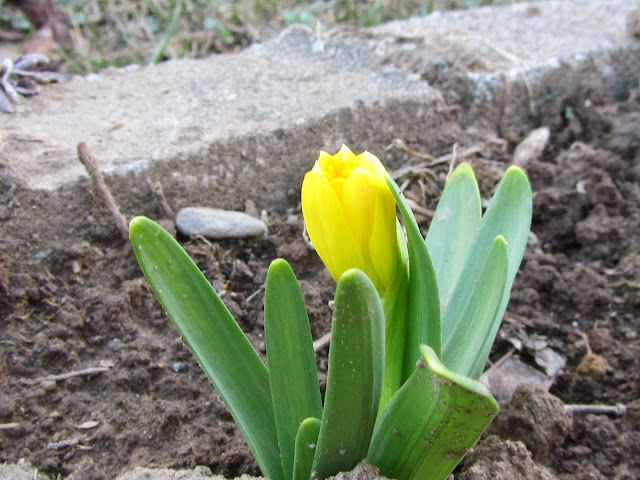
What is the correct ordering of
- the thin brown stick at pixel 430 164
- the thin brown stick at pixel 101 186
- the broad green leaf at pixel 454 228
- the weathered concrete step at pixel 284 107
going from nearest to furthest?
the broad green leaf at pixel 454 228 → the thin brown stick at pixel 101 186 → the weathered concrete step at pixel 284 107 → the thin brown stick at pixel 430 164

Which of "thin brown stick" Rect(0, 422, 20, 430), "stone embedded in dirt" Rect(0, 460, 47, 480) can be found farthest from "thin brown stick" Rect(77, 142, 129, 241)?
"stone embedded in dirt" Rect(0, 460, 47, 480)

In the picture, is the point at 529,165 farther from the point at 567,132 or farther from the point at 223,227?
the point at 223,227

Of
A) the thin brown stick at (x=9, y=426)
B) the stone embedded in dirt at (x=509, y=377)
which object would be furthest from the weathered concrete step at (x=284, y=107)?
the stone embedded in dirt at (x=509, y=377)

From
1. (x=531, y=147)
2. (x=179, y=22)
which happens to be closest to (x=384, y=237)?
(x=531, y=147)

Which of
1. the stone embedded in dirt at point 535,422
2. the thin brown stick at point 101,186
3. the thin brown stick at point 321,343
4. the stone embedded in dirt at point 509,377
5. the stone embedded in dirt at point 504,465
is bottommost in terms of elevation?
the stone embedded in dirt at point 509,377

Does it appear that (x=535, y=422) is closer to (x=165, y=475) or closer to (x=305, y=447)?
(x=305, y=447)

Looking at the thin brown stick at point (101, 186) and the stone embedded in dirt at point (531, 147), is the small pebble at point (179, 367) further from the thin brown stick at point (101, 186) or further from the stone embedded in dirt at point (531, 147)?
the stone embedded in dirt at point (531, 147)

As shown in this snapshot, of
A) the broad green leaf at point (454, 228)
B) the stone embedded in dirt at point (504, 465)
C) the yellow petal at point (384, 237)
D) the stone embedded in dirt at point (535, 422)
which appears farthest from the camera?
the stone embedded in dirt at point (535, 422)
